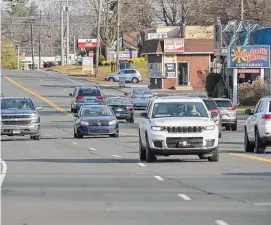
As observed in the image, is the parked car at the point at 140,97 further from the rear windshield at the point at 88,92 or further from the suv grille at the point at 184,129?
the suv grille at the point at 184,129

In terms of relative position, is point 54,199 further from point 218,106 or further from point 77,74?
point 77,74

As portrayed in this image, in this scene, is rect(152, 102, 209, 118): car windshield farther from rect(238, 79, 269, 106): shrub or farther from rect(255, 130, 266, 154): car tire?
rect(238, 79, 269, 106): shrub

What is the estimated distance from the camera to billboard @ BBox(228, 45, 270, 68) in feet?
200

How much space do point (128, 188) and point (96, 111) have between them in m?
22.3

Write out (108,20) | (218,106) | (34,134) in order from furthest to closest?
(108,20) < (218,106) < (34,134)

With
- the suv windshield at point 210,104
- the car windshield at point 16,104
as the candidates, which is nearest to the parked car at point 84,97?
the suv windshield at point 210,104

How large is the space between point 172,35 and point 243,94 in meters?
36.0

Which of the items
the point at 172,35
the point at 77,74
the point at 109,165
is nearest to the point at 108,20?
the point at 77,74

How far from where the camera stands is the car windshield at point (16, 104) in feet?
128

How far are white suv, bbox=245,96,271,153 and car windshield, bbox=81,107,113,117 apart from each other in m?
11.5

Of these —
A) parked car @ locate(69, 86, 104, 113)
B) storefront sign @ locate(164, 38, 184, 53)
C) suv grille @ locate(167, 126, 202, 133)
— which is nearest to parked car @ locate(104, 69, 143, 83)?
storefront sign @ locate(164, 38, 184, 53)

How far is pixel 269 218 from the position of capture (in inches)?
506

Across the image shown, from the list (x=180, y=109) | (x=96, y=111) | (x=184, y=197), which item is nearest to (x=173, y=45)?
(x=96, y=111)

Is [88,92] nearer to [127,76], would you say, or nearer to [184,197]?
[127,76]
